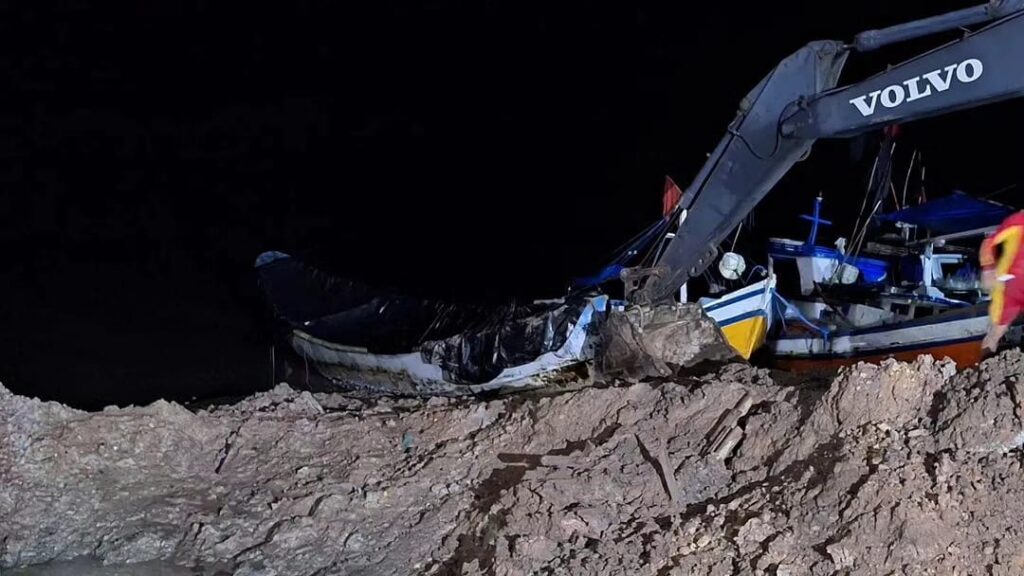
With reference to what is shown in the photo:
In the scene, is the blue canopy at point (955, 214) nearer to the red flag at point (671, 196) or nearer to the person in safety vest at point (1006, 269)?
the red flag at point (671, 196)

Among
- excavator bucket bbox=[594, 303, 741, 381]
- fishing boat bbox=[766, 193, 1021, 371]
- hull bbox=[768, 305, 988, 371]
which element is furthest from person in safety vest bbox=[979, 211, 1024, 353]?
excavator bucket bbox=[594, 303, 741, 381]

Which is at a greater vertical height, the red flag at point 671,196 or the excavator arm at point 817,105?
the red flag at point 671,196

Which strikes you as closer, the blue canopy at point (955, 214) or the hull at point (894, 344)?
the hull at point (894, 344)

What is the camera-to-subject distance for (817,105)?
543 cm

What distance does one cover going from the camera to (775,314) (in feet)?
22.8

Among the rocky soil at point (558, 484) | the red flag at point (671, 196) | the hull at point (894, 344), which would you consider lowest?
the rocky soil at point (558, 484)

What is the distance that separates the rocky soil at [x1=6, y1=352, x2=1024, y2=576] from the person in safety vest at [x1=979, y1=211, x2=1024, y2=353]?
0.63 metres

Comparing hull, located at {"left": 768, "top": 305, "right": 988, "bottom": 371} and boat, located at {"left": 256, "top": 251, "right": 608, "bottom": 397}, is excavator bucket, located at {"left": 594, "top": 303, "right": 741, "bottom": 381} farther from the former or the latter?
hull, located at {"left": 768, "top": 305, "right": 988, "bottom": 371}

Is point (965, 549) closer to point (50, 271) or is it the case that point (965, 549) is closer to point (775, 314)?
point (775, 314)

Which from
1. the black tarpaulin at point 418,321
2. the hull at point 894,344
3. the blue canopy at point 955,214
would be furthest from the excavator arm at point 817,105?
the blue canopy at point 955,214

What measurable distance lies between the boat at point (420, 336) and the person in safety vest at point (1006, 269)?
285 centimetres

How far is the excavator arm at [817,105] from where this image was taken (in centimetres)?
448

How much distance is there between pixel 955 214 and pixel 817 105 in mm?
2609

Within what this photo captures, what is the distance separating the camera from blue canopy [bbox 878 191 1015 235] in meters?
7.09
